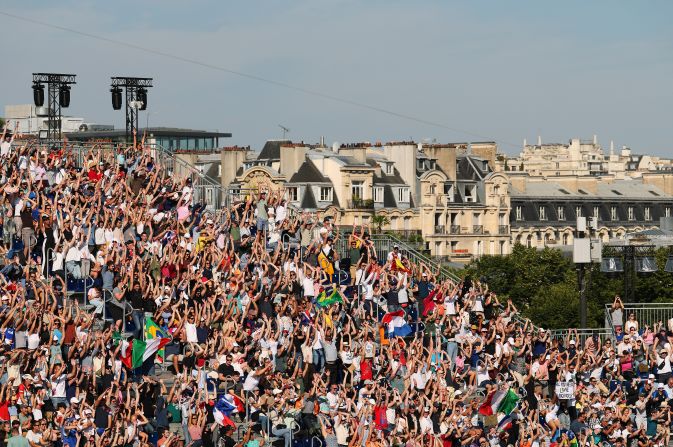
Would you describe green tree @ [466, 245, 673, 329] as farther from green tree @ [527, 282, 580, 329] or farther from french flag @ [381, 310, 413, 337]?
french flag @ [381, 310, 413, 337]

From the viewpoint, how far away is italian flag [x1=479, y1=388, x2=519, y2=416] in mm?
28953

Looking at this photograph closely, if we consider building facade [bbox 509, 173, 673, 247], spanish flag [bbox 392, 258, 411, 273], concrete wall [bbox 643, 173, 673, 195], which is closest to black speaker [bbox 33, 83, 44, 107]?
spanish flag [bbox 392, 258, 411, 273]

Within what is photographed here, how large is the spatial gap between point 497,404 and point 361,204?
77.0 m

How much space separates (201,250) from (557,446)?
779 centimetres

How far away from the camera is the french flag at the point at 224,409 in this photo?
23984 mm

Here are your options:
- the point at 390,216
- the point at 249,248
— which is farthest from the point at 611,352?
the point at 390,216

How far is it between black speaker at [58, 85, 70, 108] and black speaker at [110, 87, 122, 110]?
5.92ft

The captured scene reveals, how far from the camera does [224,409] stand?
2430cm

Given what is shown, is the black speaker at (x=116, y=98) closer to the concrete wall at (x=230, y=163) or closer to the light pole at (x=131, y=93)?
the light pole at (x=131, y=93)

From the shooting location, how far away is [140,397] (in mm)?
24188

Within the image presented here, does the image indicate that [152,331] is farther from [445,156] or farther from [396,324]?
[445,156]

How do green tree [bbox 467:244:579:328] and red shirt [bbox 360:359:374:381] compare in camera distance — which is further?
green tree [bbox 467:244:579:328]

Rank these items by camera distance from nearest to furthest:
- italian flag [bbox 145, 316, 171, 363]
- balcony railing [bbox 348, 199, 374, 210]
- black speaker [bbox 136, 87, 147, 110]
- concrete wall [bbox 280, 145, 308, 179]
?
1. italian flag [bbox 145, 316, 171, 363]
2. black speaker [bbox 136, 87, 147, 110]
3. concrete wall [bbox 280, 145, 308, 179]
4. balcony railing [bbox 348, 199, 374, 210]

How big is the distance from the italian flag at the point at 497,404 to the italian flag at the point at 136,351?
6.62 m
